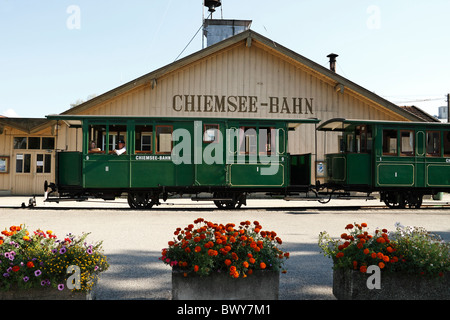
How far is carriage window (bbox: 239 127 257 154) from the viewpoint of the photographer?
13.5 meters

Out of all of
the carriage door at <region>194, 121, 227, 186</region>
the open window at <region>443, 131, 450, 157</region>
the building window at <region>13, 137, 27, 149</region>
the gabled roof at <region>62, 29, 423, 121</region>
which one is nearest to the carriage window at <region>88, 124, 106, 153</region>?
the carriage door at <region>194, 121, 227, 186</region>

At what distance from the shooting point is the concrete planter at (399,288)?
4.07 meters

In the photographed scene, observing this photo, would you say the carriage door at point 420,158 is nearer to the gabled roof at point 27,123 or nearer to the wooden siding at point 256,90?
the wooden siding at point 256,90

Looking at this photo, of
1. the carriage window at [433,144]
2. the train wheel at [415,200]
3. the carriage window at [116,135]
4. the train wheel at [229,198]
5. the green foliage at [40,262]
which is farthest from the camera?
the train wheel at [415,200]

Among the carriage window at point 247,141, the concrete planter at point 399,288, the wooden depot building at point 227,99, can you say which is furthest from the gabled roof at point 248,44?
the concrete planter at point 399,288

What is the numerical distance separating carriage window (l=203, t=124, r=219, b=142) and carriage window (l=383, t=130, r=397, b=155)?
6.28 meters

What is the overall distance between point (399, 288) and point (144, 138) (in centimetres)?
1051

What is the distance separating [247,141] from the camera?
1349cm

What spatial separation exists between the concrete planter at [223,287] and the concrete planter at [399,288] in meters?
0.87

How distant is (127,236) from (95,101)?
40.3ft

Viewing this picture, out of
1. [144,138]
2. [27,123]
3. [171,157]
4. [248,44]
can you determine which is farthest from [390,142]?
[27,123]

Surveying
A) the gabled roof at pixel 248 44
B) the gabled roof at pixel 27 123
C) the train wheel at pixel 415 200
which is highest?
the gabled roof at pixel 248 44

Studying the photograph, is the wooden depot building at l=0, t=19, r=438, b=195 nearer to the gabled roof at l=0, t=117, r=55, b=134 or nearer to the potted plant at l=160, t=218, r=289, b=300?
the gabled roof at l=0, t=117, r=55, b=134
